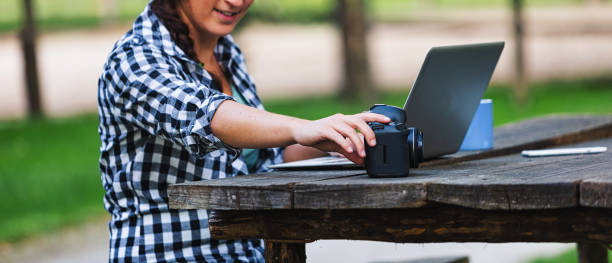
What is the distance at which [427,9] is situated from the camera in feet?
110

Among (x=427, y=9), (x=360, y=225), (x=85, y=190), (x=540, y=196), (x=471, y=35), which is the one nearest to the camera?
(x=540, y=196)

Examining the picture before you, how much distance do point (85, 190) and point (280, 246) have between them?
5.68 meters

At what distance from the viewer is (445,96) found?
8.02 ft

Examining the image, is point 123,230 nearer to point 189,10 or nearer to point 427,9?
point 189,10

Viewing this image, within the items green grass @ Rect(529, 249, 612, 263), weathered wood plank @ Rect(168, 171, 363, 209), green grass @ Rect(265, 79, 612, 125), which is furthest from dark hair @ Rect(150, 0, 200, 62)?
green grass @ Rect(265, 79, 612, 125)

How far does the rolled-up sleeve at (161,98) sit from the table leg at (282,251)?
0.77 ft

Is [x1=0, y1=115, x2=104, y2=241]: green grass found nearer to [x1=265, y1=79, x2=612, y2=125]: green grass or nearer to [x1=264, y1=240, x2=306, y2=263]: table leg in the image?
[x1=265, y1=79, x2=612, y2=125]: green grass

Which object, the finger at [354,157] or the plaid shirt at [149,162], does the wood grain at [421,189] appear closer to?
the finger at [354,157]

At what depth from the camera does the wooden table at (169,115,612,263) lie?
1.97m

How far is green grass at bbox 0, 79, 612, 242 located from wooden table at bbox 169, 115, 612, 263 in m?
4.36

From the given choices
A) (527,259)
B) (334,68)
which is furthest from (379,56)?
(527,259)

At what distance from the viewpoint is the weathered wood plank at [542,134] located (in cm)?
288

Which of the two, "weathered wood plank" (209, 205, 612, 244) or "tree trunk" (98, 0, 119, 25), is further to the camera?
"tree trunk" (98, 0, 119, 25)

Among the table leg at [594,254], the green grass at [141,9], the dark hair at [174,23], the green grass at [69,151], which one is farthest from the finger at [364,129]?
the green grass at [141,9]
